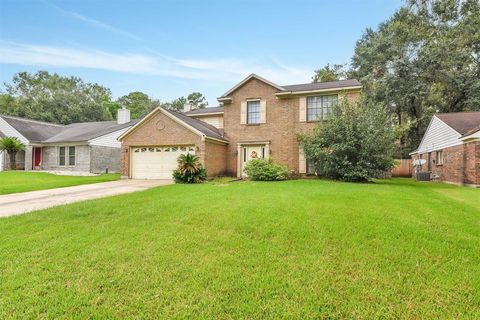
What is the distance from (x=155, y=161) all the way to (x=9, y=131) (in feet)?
52.5

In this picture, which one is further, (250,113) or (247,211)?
(250,113)

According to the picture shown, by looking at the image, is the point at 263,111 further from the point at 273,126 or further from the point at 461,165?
the point at 461,165

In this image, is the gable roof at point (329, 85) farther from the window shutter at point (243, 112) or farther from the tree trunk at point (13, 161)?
the tree trunk at point (13, 161)

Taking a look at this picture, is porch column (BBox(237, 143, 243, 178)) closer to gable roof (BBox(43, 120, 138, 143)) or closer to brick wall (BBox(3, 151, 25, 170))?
gable roof (BBox(43, 120, 138, 143))

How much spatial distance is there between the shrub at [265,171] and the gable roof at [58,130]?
14.2 metres

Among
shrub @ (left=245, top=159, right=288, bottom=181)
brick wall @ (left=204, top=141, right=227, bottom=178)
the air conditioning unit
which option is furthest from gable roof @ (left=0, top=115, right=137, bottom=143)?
the air conditioning unit

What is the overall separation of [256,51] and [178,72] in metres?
8.19

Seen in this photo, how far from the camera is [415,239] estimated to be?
4.62m

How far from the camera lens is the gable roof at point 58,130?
888 inches

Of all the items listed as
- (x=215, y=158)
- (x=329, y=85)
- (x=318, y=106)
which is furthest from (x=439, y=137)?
(x=215, y=158)

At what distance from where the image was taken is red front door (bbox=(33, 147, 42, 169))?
75.4 feet

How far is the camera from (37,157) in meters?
23.0

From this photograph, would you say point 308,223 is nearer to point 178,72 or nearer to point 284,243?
point 284,243

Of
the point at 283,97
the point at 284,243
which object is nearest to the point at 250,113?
the point at 283,97
